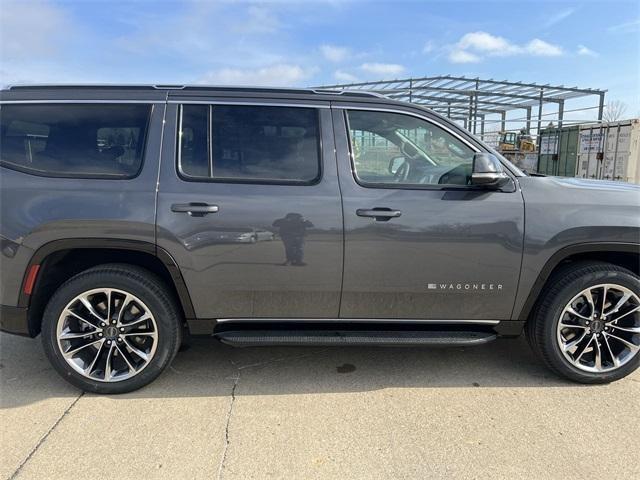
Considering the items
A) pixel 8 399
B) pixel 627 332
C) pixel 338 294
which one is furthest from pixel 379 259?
pixel 8 399

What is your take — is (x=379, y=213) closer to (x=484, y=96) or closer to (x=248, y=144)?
(x=248, y=144)

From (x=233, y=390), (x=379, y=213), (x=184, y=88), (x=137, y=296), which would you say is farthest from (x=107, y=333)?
(x=379, y=213)

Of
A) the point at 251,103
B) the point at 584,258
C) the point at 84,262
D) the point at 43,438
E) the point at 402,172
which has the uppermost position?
Answer: the point at 251,103

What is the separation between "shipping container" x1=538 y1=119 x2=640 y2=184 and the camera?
43.6ft

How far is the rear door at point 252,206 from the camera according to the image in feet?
9.64

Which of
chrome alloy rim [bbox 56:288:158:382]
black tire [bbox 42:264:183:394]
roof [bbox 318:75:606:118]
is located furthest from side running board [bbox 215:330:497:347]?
roof [bbox 318:75:606:118]

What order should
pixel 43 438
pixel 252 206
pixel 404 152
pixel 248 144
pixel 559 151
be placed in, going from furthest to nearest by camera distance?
pixel 559 151
pixel 404 152
pixel 248 144
pixel 252 206
pixel 43 438

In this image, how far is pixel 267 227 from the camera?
9.68 ft

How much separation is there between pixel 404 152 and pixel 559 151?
51.6ft

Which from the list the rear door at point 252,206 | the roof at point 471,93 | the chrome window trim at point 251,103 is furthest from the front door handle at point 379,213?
the roof at point 471,93

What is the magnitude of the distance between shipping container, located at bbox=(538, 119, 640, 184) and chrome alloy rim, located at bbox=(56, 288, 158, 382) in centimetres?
1399

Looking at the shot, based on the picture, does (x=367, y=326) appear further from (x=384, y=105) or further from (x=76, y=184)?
(x=76, y=184)

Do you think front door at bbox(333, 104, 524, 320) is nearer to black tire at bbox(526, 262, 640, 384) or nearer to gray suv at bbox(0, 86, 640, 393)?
gray suv at bbox(0, 86, 640, 393)

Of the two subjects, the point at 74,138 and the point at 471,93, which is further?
the point at 471,93
